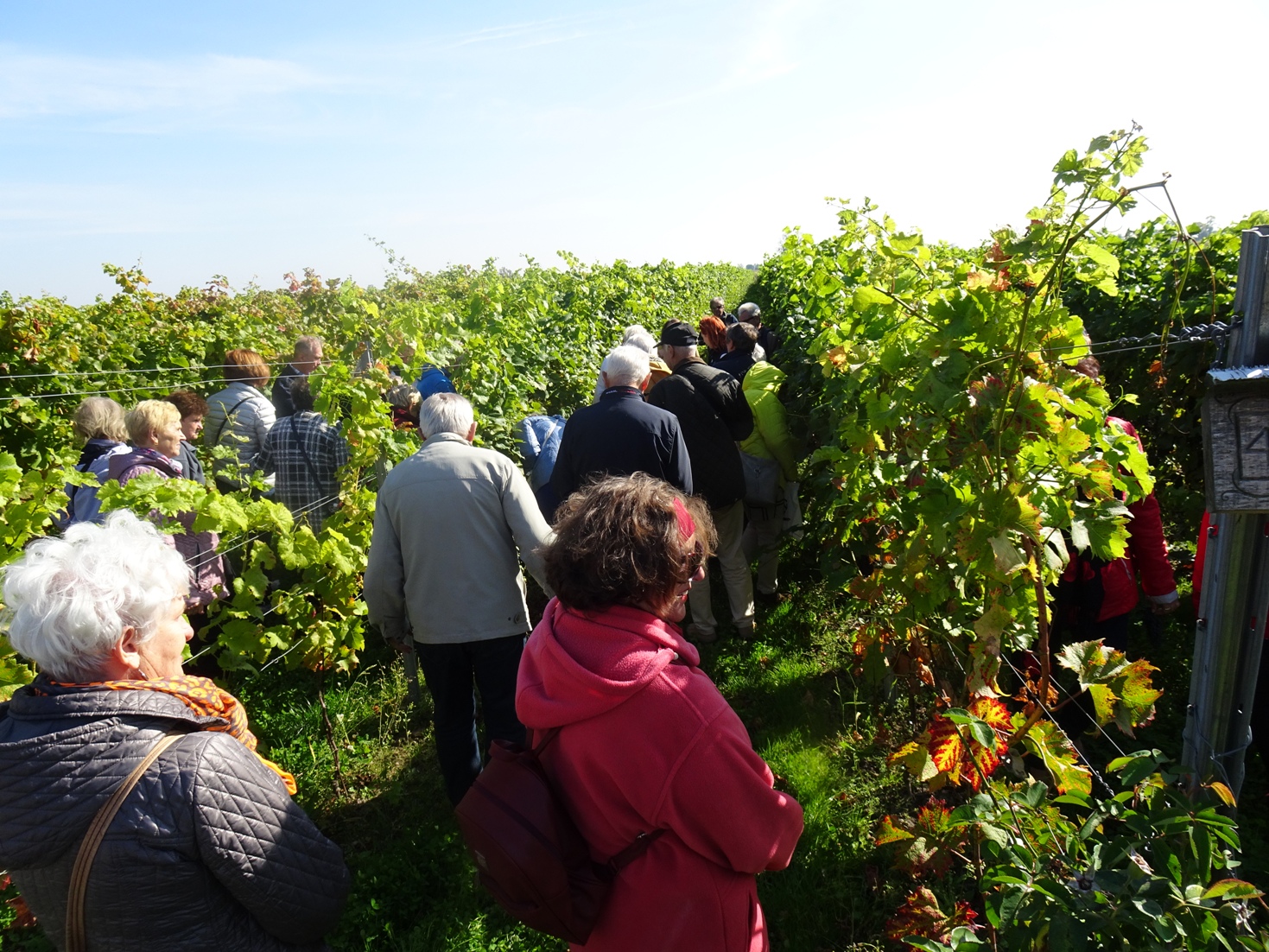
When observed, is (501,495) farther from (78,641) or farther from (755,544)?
(755,544)

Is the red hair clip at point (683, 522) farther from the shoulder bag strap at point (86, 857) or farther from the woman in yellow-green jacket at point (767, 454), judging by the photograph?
the woman in yellow-green jacket at point (767, 454)

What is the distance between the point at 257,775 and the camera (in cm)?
155

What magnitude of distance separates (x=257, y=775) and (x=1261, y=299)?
2024 mm

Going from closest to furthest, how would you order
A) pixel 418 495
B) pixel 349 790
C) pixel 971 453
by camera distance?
pixel 971 453 → pixel 418 495 → pixel 349 790

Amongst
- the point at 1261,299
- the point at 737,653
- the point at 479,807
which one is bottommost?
the point at 737,653

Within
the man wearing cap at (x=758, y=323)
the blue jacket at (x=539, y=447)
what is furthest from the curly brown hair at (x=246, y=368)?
the man wearing cap at (x=758, y=323)

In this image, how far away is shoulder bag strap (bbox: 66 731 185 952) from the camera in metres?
1.36

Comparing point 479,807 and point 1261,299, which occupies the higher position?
point 1261,299

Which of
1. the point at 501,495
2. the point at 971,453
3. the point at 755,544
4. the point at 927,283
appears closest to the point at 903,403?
the point at 971,453

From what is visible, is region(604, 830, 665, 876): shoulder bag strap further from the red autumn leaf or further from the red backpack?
the red autumn leaf

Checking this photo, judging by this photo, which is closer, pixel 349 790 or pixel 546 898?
pixel 546 898

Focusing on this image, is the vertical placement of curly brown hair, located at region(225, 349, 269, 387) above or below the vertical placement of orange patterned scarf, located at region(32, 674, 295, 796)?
above

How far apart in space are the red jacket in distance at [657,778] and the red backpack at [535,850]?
26 mm

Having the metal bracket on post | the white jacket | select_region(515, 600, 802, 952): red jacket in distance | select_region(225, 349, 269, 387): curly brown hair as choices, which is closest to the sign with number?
the metal bracket on post
